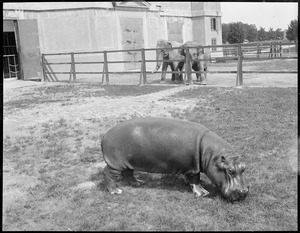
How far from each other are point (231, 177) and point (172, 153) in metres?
0.62

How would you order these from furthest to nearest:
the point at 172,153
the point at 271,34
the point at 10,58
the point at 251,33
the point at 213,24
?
1. the point at 251,33
2. the point at 271,34
3. the point at 213,24
4. the point at 10,58
5. the point at 172,153

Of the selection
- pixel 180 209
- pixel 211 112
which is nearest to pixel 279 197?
pixel 180 209

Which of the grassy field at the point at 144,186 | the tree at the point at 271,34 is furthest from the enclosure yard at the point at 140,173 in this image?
the tree at the point at 271,34

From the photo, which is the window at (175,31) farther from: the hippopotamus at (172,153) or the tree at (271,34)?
the tree at (271,34)

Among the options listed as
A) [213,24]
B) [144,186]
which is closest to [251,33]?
[213,24]

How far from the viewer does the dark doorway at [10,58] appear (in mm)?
18656

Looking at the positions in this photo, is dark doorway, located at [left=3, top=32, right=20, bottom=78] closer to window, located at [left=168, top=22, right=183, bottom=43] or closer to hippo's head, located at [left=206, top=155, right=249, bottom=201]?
window, located at [left=168, top=22, right=183, bottom=43]

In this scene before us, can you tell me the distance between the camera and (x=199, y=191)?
378cm

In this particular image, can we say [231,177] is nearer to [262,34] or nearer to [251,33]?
[262,34]

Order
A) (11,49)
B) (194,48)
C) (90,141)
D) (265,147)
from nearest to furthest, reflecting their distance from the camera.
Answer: (265,147) < (90,141) < (194,48) < (11,49)

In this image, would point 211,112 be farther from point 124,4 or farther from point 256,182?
point 124,4

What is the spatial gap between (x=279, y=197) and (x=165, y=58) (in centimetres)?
1157

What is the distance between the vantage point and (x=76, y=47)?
1941cm

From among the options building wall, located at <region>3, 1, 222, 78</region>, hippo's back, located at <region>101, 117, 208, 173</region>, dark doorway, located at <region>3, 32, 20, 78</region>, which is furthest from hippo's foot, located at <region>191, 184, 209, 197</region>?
dark doorway, located at <region>3, 32, 20, 78</region>
